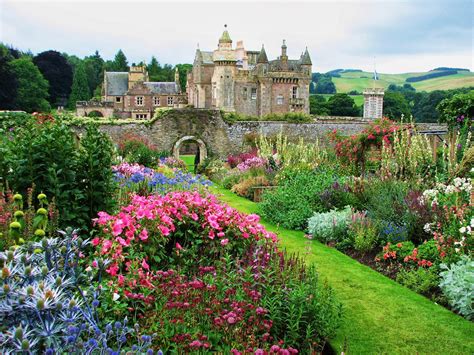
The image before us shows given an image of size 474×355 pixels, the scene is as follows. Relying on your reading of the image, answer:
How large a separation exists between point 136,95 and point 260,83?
16409mm

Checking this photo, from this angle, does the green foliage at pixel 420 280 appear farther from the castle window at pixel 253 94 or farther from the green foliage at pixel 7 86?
the green foliage at pixel 7 86

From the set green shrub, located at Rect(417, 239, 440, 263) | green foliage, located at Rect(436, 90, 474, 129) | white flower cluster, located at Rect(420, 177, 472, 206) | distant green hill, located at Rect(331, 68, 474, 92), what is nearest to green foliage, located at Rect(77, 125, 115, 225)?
green shrub, located at Rect(417, 239, 440, 263)

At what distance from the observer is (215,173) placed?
18.0m

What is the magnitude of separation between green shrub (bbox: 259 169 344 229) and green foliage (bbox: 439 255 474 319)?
383 centimetres

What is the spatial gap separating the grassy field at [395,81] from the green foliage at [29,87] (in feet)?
202

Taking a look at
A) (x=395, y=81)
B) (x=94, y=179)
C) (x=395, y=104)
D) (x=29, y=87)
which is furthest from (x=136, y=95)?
(x=395, y=81)

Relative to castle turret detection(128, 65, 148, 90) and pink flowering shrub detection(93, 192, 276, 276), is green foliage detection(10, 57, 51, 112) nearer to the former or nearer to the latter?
castle turret detection(128, 65, 148, 90)

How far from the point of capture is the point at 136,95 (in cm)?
5553

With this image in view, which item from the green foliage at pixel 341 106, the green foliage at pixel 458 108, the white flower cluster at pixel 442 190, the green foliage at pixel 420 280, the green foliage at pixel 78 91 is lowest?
the green foliage at pixel 420 280

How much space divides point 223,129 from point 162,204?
1670 centimetres

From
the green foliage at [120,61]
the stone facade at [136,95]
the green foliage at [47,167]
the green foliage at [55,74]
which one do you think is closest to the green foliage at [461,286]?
the green foliage at [47,167]

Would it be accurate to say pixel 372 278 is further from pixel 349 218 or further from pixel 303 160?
pixel 303 160

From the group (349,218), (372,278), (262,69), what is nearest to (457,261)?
(372,278)

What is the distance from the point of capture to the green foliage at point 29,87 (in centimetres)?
5106
